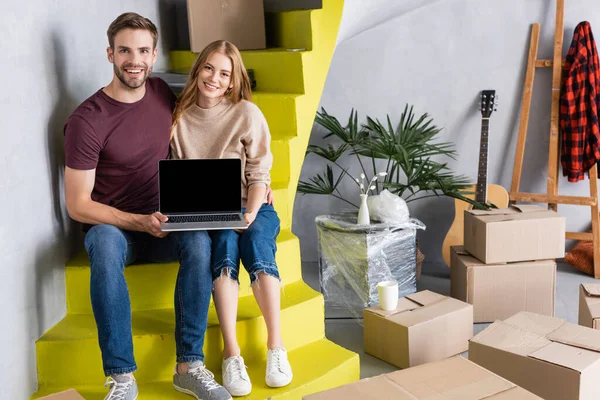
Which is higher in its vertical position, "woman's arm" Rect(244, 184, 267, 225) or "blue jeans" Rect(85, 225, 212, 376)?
"woman's arm" Rect(244, 184, 267, 225)

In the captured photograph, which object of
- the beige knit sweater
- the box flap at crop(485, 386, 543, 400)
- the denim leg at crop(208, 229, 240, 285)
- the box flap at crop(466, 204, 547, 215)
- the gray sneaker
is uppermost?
the beige knit sweater

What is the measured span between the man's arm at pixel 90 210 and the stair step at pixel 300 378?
49 cm

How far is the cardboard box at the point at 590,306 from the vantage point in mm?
2402

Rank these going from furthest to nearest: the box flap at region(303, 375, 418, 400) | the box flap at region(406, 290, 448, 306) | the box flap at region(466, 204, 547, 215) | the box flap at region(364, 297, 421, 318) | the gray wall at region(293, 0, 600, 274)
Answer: the gray wall at region(293, 0, 600, 274) < the box flap at region(466, 204, 547, 215) < the box flap at region(406, 290, 448, 306) < the box flap at region(364, 297, 421, 318) < the box flap at region(303, 375, 418, 400)

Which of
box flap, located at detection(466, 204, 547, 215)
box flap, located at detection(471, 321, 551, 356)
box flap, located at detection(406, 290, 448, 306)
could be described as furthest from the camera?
box flap, located at detection(466, 204, 547, 215)

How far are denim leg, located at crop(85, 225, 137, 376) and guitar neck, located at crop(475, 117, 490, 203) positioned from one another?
214 centimetres

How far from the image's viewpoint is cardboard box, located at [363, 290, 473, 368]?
2521 millimetres

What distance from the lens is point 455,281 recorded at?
3111mm

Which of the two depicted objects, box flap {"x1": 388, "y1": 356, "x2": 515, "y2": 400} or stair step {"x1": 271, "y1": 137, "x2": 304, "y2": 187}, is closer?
box flap {"x1": 388, "y1": 356, "x2": 515, "y2": 400}

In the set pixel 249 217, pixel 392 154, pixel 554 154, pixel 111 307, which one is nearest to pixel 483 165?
pixel 554 154

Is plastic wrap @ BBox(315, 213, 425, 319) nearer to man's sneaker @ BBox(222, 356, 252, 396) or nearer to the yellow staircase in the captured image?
the yellow staircase

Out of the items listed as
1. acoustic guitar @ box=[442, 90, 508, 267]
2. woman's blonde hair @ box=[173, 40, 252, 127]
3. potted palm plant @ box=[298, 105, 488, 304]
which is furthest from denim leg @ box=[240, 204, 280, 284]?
acoustic guitar @ box=[442, 90, 508, 267]

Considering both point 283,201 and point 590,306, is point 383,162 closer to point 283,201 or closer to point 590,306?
point 283,201

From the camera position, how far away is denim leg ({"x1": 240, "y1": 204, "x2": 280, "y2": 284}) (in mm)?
2090
